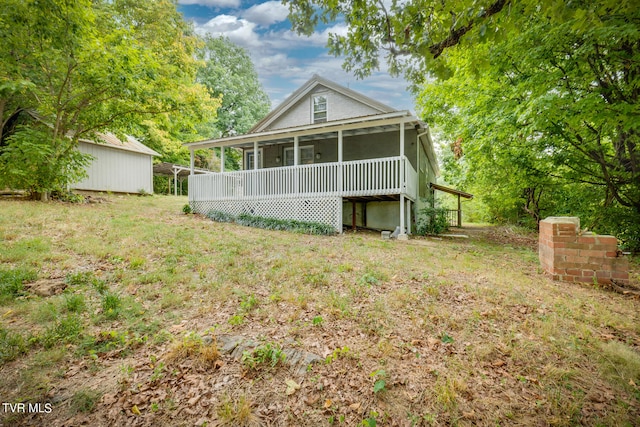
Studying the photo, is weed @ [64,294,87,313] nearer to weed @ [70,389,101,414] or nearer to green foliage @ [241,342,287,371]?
weed @ [70,389,101,414]

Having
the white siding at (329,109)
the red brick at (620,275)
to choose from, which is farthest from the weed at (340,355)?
the white siding at (329,109)

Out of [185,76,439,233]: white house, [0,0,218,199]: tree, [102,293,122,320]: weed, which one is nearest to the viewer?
[102,293,122,320]: weed

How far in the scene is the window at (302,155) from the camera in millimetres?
13758

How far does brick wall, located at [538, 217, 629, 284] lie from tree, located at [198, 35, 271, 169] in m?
26.8

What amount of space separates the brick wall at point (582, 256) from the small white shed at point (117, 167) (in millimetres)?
19330

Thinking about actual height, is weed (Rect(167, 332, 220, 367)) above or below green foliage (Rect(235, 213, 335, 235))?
below

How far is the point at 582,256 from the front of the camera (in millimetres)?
4539

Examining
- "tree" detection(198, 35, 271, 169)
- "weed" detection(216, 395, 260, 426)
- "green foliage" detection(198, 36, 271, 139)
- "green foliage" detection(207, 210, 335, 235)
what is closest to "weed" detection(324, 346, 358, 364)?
"weed" detection(216, 395, 260, 426)

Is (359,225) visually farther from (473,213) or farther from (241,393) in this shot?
(473,213)

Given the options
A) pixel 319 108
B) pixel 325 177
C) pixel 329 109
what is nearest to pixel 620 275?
→ pixel 325 177

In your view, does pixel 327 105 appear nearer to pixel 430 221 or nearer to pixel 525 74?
pixel 430 221

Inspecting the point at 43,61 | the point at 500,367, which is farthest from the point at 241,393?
the point at 43,61

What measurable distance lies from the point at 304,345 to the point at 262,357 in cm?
44

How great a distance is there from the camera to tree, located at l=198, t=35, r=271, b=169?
93.2ft
